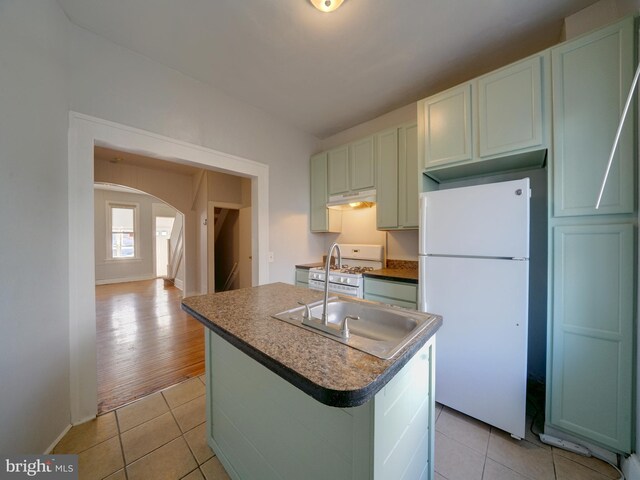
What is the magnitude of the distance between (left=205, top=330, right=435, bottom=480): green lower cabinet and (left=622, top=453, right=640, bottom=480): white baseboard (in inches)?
40.1

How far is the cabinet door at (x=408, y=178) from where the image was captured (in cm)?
239

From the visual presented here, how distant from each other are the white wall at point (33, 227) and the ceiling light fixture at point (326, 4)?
1.56 metres

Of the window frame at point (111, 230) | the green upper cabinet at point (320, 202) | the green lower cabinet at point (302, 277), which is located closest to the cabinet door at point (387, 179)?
the green upper cabinet at point (320, 202)

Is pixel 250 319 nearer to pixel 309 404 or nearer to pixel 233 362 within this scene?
pixel 233 362

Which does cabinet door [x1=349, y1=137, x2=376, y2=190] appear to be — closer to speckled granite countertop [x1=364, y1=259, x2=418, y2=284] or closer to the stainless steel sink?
speckled granite countertop [x1=364, y1=259, x2=418, y2=284]

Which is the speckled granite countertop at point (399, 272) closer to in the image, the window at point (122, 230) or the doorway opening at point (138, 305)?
the doorway opening at point (138, 305)

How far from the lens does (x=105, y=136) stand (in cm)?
175

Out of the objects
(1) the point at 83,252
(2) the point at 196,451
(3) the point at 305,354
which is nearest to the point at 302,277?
(2) the point at 196,451

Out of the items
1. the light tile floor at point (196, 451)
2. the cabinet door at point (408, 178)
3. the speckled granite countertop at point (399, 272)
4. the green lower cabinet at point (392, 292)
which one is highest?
→ the cabinet door at point (408, 178)

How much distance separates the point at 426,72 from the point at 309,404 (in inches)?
Result: 105

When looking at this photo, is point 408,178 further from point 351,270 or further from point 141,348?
point 141,348

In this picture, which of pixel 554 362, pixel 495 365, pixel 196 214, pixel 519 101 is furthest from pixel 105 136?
pixel 196 214

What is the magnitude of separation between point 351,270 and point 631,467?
2.17m

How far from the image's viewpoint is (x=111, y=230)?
6.56 metres
